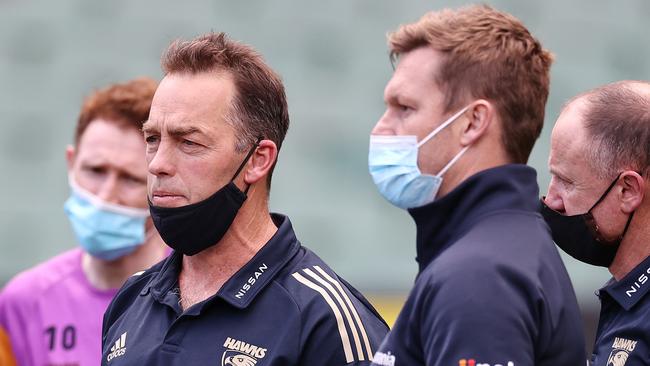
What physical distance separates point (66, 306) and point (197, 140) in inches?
73.3

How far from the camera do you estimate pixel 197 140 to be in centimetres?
352

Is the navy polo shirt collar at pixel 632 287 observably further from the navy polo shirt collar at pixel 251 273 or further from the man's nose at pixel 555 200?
the navy polo shirt collar at pixel 251 273

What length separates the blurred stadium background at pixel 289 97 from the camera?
11.0 m

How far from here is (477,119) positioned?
10.3 feet

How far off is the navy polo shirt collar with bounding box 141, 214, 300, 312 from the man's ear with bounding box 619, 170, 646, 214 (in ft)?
3.19

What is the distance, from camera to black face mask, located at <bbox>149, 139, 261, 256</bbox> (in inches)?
139

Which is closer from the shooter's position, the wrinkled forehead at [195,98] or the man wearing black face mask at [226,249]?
the man wearing black face mask at [226,249]

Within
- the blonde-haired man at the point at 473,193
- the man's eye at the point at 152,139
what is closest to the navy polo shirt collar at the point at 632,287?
the blonde-haired man at the point at 473,193

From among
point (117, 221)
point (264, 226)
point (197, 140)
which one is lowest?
point (117, 221)

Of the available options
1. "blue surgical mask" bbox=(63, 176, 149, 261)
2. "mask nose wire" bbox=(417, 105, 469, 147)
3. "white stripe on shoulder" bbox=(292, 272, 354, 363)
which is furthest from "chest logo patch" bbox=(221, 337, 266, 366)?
"blue surgical mask" bbox=(63, 176, 149, 261)

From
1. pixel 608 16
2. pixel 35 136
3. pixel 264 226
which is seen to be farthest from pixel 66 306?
pixel 608 16

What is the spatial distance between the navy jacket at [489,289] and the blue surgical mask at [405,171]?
0.22 feet

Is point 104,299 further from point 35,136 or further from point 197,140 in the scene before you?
point 35,136

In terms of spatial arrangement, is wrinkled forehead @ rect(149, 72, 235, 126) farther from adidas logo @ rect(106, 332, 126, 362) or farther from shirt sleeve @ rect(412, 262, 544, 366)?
shirt sleeve @ rect(412, 262, 544, 366)
